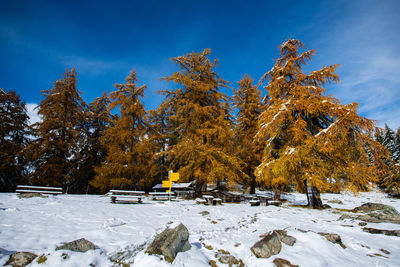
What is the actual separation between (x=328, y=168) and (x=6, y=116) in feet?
90.3

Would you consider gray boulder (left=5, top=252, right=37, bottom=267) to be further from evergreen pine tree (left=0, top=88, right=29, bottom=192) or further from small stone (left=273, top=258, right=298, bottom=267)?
evergreen pine tree (left=0, top=88, right=29, bottom=192)

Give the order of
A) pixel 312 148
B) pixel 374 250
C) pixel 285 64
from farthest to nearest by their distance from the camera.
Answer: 1. pixel 285 64
2. pixel 312 148
3. pixel 374 250

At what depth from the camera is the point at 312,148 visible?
11.2 metres

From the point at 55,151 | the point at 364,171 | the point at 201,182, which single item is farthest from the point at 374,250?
the point at 55,151

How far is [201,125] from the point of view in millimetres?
14922

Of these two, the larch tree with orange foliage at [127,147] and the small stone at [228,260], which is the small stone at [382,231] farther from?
the larch tree with orange foliage at [127,147]

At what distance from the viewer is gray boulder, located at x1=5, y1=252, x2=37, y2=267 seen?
2.96 metres

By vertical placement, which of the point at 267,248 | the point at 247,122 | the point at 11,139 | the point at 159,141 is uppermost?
the point at 247,122

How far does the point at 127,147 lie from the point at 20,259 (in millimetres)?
16748

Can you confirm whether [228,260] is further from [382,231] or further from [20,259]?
[382,231]

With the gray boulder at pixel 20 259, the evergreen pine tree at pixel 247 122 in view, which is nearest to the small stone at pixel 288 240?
the gray boulder at pixel 20 259

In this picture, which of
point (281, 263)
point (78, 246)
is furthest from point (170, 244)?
point (281, 263)

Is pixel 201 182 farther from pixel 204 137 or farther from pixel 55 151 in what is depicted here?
pixel 55 151

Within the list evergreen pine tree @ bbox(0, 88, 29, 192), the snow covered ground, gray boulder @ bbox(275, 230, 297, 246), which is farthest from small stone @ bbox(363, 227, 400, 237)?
evergreen pine tree @ bbox(0, 88, 29, 192)
